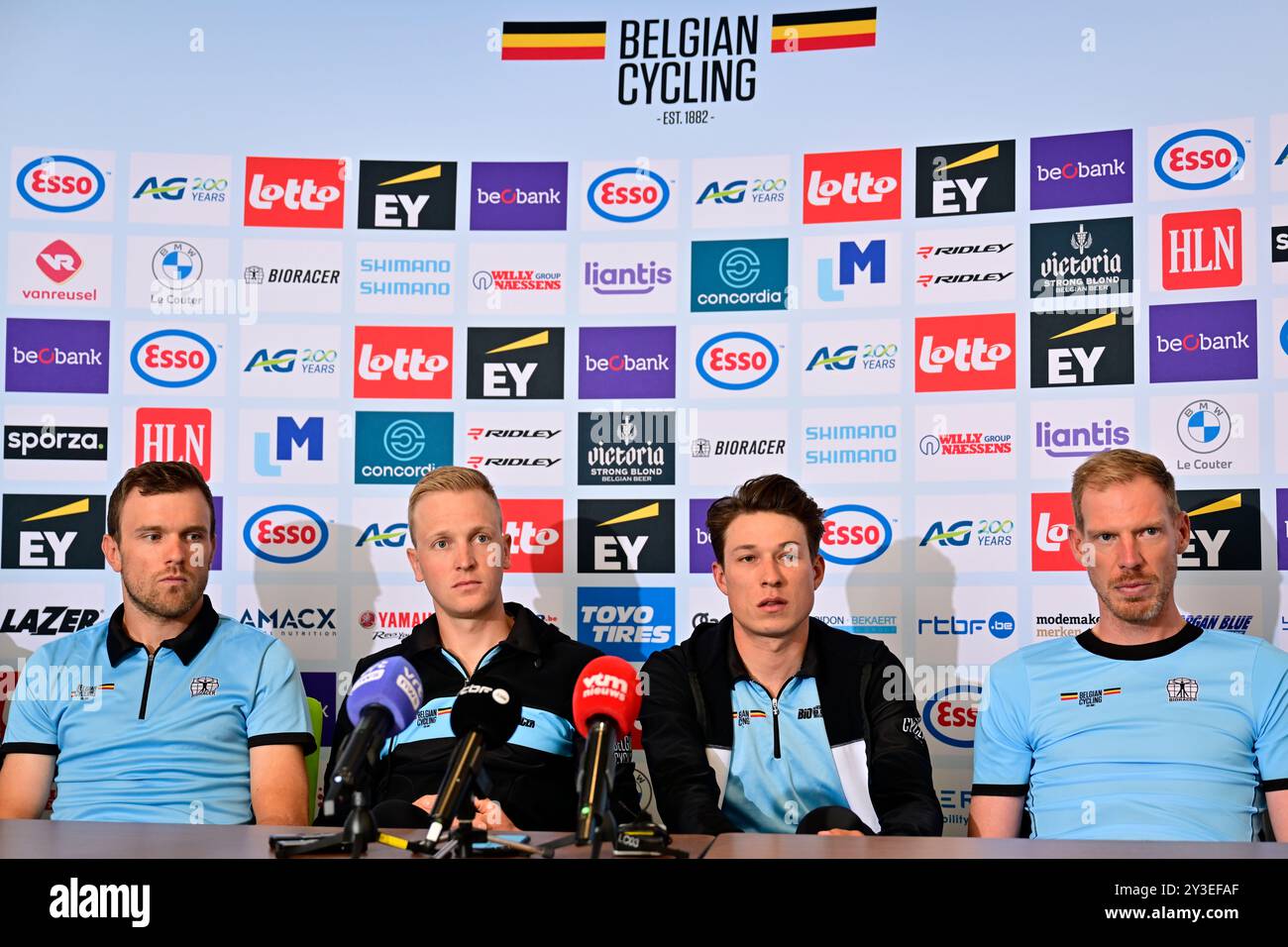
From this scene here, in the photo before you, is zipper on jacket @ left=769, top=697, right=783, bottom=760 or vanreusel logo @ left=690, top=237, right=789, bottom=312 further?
vanreusel logo @ left=690, top=237, right=789, bottom=312

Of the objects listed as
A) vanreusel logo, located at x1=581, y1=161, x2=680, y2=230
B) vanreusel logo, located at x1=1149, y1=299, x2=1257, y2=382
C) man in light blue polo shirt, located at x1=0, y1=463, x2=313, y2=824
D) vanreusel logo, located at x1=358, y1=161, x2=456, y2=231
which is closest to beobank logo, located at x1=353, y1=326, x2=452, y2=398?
vanreusel logo, located at x1=358, y1=161, x2=456, y2=231

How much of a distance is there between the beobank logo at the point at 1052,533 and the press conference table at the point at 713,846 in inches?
75.0

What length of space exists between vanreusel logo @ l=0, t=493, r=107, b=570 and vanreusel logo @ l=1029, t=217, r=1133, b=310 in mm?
3211

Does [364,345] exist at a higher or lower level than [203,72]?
lower

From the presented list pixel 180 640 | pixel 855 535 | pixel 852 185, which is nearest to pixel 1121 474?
pixel 855 535

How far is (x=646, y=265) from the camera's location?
3945 millimetres

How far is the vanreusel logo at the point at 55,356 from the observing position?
391cm

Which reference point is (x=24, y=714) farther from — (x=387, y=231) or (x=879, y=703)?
(x=879, y=703)

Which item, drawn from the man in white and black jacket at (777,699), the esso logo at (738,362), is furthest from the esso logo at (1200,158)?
the man in white and black jacket at (777,699)

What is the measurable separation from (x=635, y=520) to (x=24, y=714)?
188cm

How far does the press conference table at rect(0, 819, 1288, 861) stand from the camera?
1642 mm

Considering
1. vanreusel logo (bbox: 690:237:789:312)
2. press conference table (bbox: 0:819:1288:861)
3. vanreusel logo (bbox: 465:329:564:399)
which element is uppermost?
vanreusel logo (bbox: 690:237:789:312)

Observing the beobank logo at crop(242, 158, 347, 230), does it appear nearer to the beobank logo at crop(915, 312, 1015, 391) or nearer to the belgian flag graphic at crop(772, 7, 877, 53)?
the belgian flag graphic at crop(772, 7, 877, 53)
